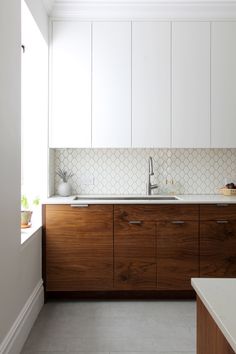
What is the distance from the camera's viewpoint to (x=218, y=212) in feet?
11.2

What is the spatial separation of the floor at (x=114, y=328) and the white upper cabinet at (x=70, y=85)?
1.50 meters

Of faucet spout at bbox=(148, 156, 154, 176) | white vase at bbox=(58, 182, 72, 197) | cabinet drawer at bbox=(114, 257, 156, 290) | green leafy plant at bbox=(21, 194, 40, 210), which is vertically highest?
faucet spout at bbox=(148, 156, 154, 176)

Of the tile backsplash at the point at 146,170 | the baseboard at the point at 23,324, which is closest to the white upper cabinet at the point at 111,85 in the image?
the tile backsplash at the point at 146,170

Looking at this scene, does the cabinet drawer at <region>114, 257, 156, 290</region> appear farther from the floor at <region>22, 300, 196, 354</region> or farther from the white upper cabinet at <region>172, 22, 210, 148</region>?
the white upper cabinet at <region>172, 22, 210, 148</region>

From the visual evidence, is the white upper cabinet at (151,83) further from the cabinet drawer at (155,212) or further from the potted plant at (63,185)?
the potted plant at (63,185)

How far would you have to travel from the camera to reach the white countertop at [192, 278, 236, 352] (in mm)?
896

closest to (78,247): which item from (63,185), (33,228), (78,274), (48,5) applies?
(78,274)

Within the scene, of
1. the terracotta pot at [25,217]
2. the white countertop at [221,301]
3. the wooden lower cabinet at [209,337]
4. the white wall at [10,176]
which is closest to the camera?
the white countertop at [221,301]

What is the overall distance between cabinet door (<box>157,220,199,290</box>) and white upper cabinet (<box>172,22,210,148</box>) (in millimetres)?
831

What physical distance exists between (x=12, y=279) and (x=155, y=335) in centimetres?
111

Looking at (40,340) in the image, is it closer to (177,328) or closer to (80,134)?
(177,328)

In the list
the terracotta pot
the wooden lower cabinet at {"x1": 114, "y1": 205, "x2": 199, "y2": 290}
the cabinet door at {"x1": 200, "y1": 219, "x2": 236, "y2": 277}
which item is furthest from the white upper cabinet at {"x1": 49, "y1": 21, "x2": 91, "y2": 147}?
the cabinet door at {"x1": 200, "y1": 219, "x2": 236, "y2": 277}

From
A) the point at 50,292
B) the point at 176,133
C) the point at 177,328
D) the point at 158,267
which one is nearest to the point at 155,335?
the point at 177,328

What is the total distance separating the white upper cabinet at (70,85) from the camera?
11.8ft
